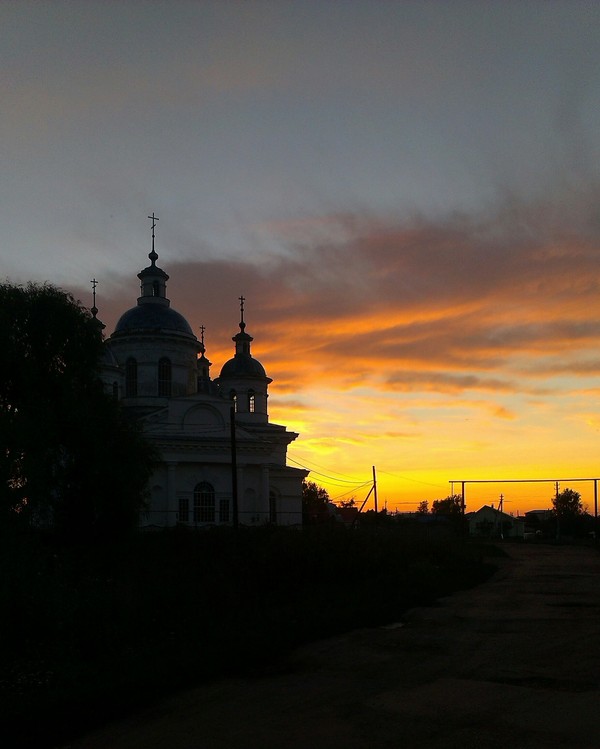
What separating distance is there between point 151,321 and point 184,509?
38.7 ft

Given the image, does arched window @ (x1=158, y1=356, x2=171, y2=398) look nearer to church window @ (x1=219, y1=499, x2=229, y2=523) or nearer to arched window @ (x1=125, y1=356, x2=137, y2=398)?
arched window @ (x1=125, y1=356, x2=137, y2=398)

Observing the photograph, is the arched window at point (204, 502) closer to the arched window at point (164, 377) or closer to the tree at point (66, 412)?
the arched window at point (164, 377)

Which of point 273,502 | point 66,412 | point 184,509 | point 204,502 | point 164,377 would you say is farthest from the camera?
point 273,502

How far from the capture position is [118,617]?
1330cm

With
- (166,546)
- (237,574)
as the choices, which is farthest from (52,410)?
(237,574)

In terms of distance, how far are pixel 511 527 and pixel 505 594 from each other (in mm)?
76238

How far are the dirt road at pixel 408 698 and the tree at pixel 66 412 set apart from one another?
14.8 meters

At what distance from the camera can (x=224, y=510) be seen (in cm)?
4388

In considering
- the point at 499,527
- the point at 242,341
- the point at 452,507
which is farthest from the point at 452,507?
the point at 242,341

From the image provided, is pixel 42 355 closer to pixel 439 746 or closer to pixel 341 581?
pixel 341 581

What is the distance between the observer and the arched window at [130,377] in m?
47.5

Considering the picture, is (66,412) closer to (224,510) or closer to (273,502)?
(224,510)

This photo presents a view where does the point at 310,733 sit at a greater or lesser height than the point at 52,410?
lesser

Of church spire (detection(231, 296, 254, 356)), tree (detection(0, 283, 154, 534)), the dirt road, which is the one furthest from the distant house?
the dirt road
